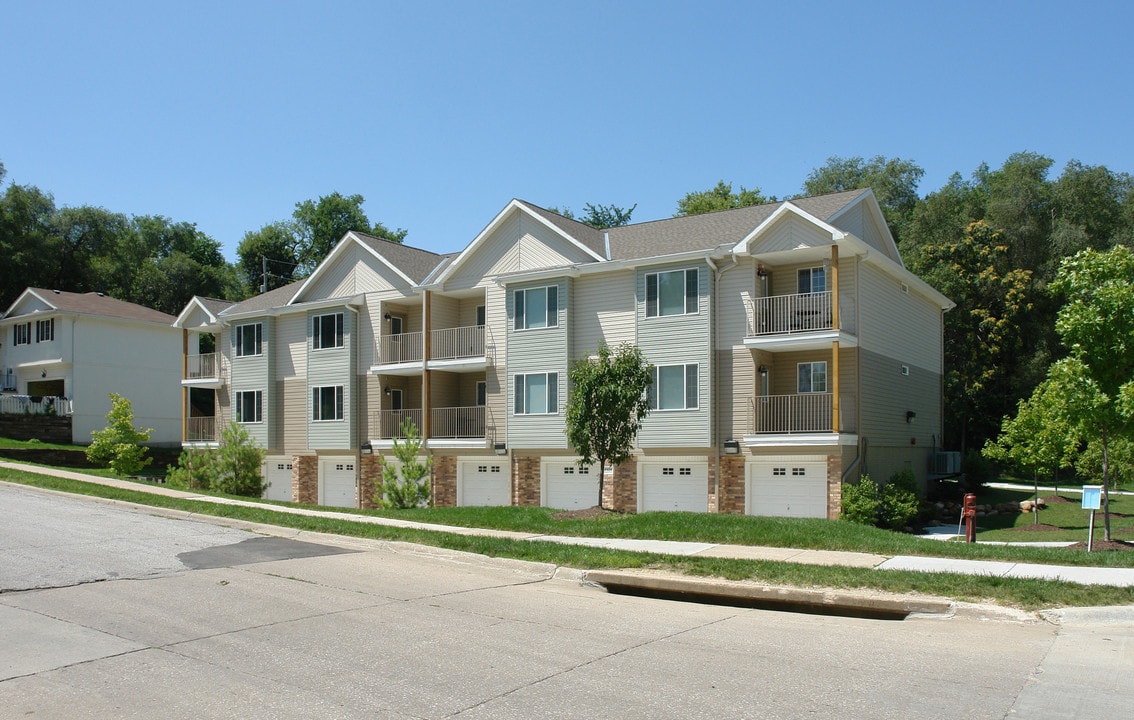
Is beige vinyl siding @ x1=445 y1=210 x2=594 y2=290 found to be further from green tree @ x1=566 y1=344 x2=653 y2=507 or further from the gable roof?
the gable roof

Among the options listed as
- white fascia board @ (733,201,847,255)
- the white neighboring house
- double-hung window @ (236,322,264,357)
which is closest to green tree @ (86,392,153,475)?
double-hung window @ (236,322,264,357)

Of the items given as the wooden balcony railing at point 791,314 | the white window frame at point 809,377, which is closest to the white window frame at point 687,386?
the wooden balcony railing at point 791,314

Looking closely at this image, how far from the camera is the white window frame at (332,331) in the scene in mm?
35562

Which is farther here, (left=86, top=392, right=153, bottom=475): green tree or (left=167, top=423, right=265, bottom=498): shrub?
(left=86, top=392, right=153, bottom=475): green tree

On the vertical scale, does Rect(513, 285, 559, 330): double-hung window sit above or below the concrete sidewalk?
above

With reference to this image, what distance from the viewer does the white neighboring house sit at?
46406 millimetres

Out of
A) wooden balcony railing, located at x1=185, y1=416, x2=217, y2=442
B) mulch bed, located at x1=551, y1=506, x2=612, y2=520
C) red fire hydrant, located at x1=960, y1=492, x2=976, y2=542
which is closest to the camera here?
red fire hydrant, located at x1=960, y1=492, x2=976, y2=542

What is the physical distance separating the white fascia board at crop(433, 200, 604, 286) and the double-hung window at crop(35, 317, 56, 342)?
2565cm

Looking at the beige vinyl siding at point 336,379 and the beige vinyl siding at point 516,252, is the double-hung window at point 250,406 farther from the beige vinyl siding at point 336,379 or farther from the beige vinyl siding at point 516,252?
the beige vinyl siding at point 516,252

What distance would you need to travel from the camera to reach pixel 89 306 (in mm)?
47906

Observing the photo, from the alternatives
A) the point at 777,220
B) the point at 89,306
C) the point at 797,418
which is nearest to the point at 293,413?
the point at 89,306

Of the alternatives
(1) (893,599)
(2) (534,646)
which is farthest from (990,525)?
(2) (534,646)

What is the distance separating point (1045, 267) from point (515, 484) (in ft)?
112

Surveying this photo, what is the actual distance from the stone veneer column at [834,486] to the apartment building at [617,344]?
0.06 meters
